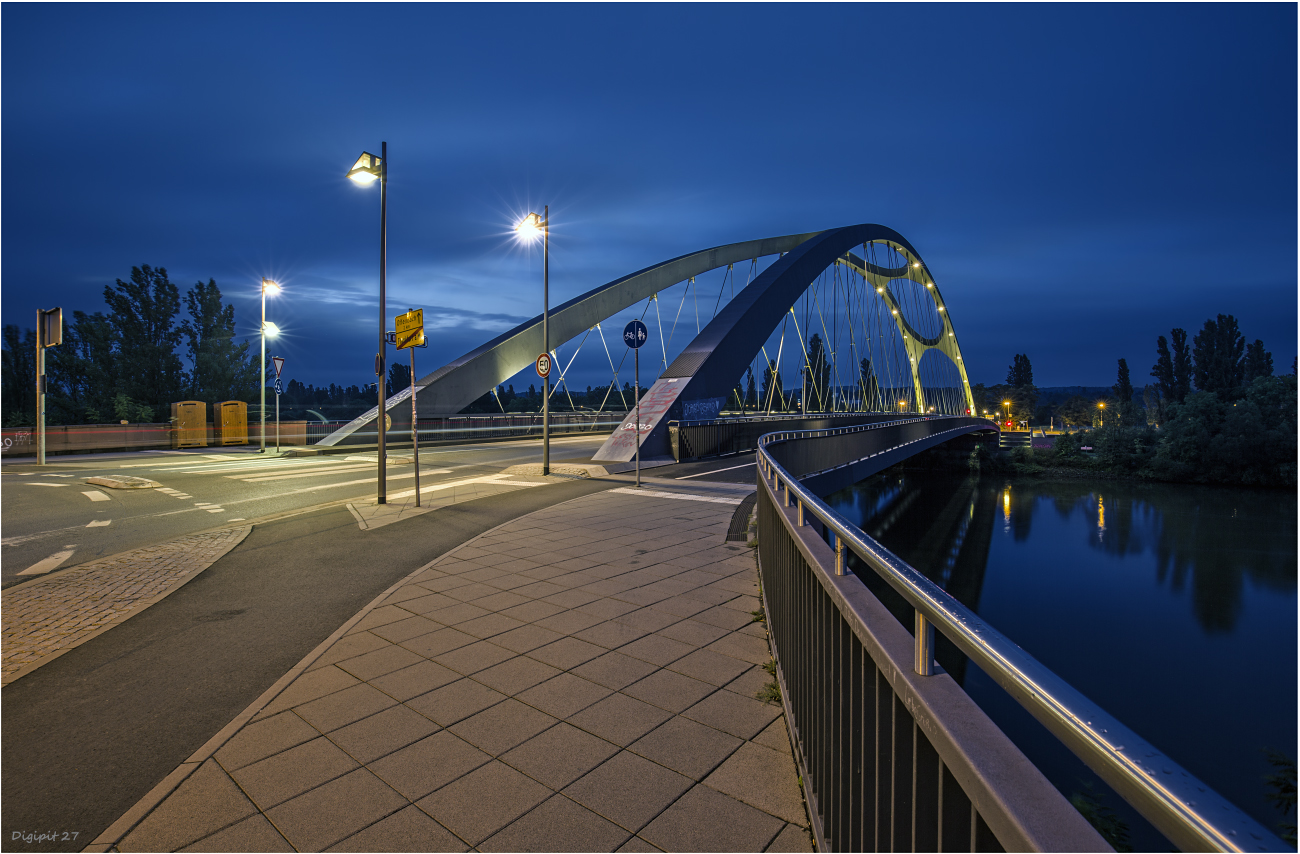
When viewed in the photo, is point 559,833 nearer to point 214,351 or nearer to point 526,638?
point 526,638

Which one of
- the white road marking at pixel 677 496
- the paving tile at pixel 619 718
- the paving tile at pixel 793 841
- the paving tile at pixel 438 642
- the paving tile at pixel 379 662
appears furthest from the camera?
the white road marking at pixel 677 496

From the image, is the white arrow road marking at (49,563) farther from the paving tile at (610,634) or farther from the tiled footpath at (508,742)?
the paving tile at (610,634)

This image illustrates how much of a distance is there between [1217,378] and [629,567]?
325 feet

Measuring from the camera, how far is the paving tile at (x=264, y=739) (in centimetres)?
304

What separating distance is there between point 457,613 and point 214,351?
42.4m

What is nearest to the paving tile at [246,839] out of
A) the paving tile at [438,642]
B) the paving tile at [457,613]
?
the paving tile at [438,642]

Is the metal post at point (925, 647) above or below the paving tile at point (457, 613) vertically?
above

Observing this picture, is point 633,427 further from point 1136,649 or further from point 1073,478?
point 1073,478

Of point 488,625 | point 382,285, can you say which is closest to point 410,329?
point 382,285

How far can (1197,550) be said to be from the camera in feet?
111

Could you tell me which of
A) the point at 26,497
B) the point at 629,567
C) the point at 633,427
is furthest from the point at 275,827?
the point at 633,427

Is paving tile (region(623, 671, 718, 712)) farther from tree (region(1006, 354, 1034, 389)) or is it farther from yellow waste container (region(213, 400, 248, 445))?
tree (region(1006, 354, 1034, 389))

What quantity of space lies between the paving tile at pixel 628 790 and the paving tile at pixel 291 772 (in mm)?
1142

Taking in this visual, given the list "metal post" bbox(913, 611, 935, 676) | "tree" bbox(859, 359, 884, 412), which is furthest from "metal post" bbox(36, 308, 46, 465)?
"tree" bbox(859, 359, 884, 412)
